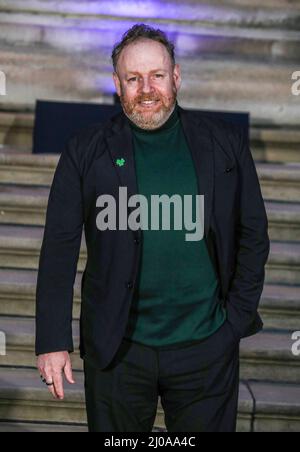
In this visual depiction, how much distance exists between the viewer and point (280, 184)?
5.75 meters

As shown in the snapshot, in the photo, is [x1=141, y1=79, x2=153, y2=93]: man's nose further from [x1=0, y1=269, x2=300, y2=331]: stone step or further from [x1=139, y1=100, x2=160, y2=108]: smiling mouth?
[x1=0, y1=269, x2=300, y2=331]: stone step

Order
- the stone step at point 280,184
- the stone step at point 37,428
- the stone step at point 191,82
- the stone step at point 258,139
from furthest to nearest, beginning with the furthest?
the stone step at point 191,82
the stone step at point 258,139
the stone step at point 280,184
the stone step at point 37,428

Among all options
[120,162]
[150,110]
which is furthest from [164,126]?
[120,162]

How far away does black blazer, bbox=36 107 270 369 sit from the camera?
2707mm

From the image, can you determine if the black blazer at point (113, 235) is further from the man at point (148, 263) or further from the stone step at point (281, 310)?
the stone step at point (281, 310)

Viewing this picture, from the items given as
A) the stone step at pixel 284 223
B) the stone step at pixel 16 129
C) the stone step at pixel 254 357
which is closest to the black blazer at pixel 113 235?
the stone step at pixel 254 357

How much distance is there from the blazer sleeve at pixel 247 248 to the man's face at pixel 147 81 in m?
0.32

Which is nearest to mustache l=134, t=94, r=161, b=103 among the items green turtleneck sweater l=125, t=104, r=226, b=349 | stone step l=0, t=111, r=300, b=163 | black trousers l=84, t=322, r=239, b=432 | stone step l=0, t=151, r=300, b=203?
green turtleneck sweater l=125, t=104, r=226, b=349

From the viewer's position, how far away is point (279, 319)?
16.0 ft

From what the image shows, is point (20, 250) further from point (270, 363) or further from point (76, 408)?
point (270, 363)

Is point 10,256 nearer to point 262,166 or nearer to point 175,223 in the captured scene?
point 262,166

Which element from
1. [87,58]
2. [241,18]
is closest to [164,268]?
[87,58]

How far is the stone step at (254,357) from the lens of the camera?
4582mm

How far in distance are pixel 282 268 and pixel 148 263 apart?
262cm
